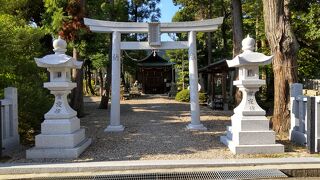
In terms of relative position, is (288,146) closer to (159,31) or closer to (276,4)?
(276,4)

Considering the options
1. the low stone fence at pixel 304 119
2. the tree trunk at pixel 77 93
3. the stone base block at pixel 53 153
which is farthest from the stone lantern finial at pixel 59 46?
the tree trunk at pixel 77 93

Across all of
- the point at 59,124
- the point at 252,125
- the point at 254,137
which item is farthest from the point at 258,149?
the point at 59,124

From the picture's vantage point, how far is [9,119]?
9297mm

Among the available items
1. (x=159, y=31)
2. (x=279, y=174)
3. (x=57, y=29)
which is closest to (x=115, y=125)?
(x=159, y=31)

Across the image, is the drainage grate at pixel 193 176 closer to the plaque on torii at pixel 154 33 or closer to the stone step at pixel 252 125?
the stone step at pixel 252 125

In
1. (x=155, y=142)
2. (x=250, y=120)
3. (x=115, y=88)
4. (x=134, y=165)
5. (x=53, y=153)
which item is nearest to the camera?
(x=134, y=165)

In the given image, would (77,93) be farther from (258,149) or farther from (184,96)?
(184,96)

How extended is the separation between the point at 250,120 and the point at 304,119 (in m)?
1.57

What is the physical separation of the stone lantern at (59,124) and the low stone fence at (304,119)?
5.14 meters

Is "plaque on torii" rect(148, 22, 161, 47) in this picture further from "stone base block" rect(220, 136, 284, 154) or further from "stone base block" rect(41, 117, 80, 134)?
"stone base block" rect(220, 136, 284, 154)

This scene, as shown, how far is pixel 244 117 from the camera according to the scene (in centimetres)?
864

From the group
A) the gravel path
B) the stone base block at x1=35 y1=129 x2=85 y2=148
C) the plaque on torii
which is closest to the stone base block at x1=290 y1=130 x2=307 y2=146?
the gravel path

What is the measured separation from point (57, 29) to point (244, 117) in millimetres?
8538

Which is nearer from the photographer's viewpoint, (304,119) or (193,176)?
(193,176)
